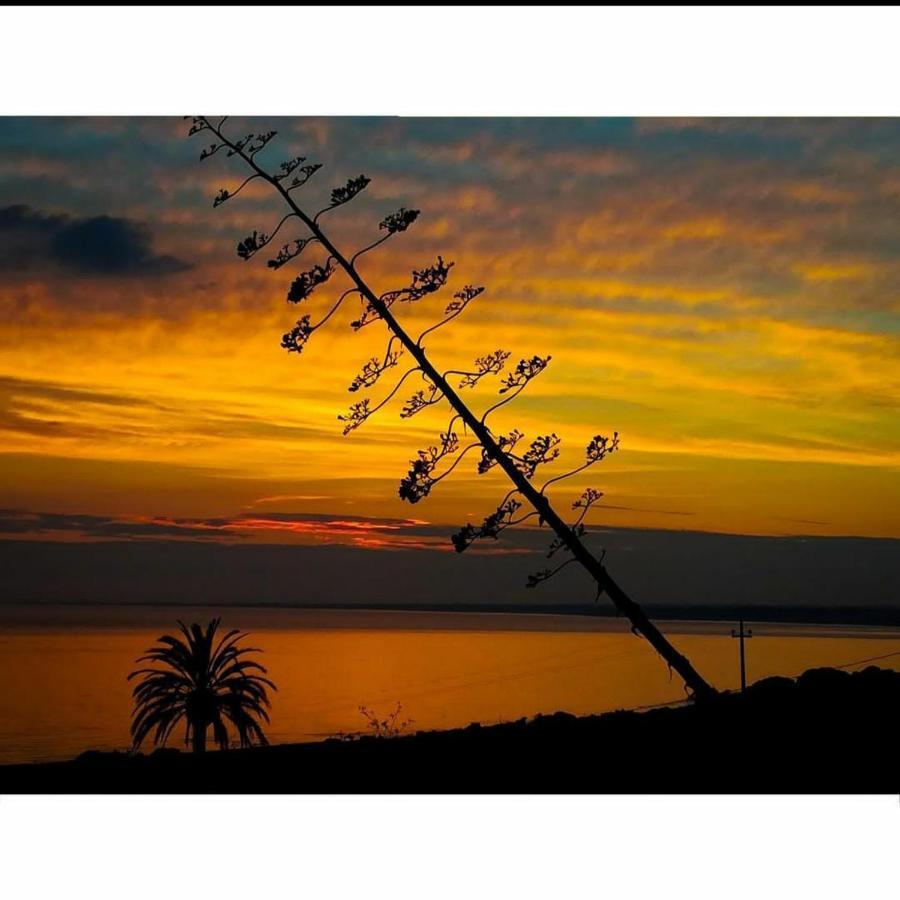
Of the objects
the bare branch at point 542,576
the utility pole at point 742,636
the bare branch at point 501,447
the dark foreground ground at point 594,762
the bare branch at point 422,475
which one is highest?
the utility pole at point 742,636

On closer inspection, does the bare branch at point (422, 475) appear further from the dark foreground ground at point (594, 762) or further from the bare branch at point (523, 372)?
the dark foreground ground at point (594, 762)

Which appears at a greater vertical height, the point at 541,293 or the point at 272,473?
the point at 541,293

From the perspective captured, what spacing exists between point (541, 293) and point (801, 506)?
1.99 m

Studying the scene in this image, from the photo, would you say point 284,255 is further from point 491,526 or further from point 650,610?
point 650,610

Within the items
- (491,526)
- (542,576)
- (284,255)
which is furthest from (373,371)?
(542,576)

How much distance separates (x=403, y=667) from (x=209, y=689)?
5.93 metres

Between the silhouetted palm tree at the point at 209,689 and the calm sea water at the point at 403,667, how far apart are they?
0.79 ft

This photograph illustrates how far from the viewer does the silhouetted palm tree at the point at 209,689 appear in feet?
30.6

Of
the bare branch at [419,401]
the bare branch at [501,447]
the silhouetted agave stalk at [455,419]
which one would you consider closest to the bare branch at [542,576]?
the silhouetted agave stalk at [455,419]

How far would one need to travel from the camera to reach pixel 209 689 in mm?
9680

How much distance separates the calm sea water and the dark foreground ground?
94 centimetres
